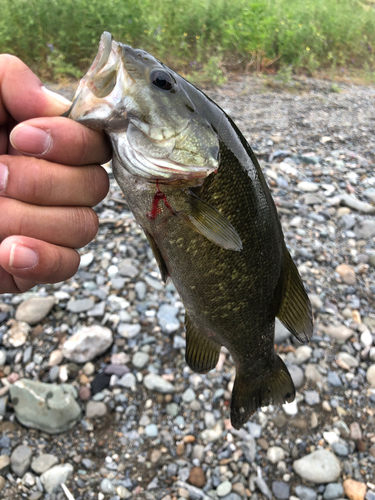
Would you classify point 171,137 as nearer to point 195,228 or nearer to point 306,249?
point 195,228

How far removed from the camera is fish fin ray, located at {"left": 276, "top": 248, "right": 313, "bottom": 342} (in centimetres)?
145

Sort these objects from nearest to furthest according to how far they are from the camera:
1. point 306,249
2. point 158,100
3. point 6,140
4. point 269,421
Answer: point 158,100, point 6,140, point 269,421, point 306,249

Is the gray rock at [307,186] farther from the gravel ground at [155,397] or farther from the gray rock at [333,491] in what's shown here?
the gray rock at [333,491]

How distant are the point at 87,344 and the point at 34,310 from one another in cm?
46

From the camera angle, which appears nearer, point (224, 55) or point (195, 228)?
point (195, 228)

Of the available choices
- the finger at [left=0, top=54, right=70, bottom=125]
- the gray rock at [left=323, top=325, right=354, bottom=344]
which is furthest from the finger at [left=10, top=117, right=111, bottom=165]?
the gray rock at [left=323, top=325, right=354, bottom=344]

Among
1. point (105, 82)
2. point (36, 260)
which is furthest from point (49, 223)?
point (105, 82)

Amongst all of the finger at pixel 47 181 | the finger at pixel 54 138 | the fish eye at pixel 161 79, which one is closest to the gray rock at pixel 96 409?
the finger at pixel 47 181

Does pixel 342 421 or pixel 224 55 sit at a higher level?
pixel 224 55

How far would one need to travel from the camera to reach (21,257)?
3.62ft

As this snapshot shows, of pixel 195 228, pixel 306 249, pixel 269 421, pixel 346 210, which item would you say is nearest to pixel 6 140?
pixel 195 228

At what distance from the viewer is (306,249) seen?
3.24m

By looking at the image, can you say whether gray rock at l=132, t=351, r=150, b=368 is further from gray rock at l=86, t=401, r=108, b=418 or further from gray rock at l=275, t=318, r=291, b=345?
gray rock at l=275, t=318, r=291, b=345

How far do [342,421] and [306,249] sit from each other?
59.1 inches
